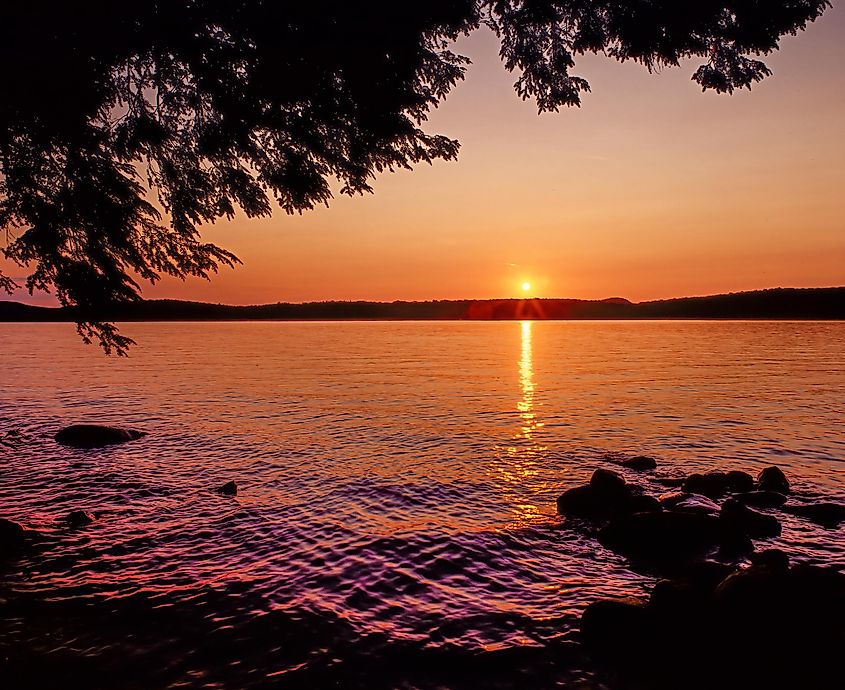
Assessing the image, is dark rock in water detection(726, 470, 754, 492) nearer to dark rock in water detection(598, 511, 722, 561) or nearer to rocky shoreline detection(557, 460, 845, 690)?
dark rock in water detection(598, 511, 722, 561)

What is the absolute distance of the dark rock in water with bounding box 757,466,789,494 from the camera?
13367 millimetres

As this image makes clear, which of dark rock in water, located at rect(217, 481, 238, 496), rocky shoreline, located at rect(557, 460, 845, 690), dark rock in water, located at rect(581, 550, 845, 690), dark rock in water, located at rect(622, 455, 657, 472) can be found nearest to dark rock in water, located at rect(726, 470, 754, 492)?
dark rock in water, located at rect(622, 455, 657, 472)

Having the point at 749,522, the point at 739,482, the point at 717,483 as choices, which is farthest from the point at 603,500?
the point at 739,482

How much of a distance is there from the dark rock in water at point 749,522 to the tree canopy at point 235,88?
7.64 metres

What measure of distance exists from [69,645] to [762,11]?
12.1 metres

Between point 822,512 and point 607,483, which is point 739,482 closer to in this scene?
point 822,512

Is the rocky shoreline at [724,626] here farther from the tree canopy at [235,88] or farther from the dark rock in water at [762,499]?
the tree canopy at [235,88]

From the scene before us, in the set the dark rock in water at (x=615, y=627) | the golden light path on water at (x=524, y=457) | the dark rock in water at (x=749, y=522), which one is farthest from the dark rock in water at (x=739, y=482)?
the dark rock in water at (x=615, y=627)

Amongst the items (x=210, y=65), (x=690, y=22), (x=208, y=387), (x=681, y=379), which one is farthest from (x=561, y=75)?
(x=681, y=379)

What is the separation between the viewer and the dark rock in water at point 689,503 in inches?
441

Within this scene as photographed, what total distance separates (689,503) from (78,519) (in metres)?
12.5

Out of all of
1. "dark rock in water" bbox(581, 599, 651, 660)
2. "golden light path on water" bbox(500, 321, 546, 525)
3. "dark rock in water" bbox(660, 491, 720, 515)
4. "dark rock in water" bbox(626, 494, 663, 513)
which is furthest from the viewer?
"golden light path on water" bbox(500, 321, 546, 525)

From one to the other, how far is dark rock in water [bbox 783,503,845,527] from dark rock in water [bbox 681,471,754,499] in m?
1.41

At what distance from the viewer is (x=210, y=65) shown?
24.2ft
